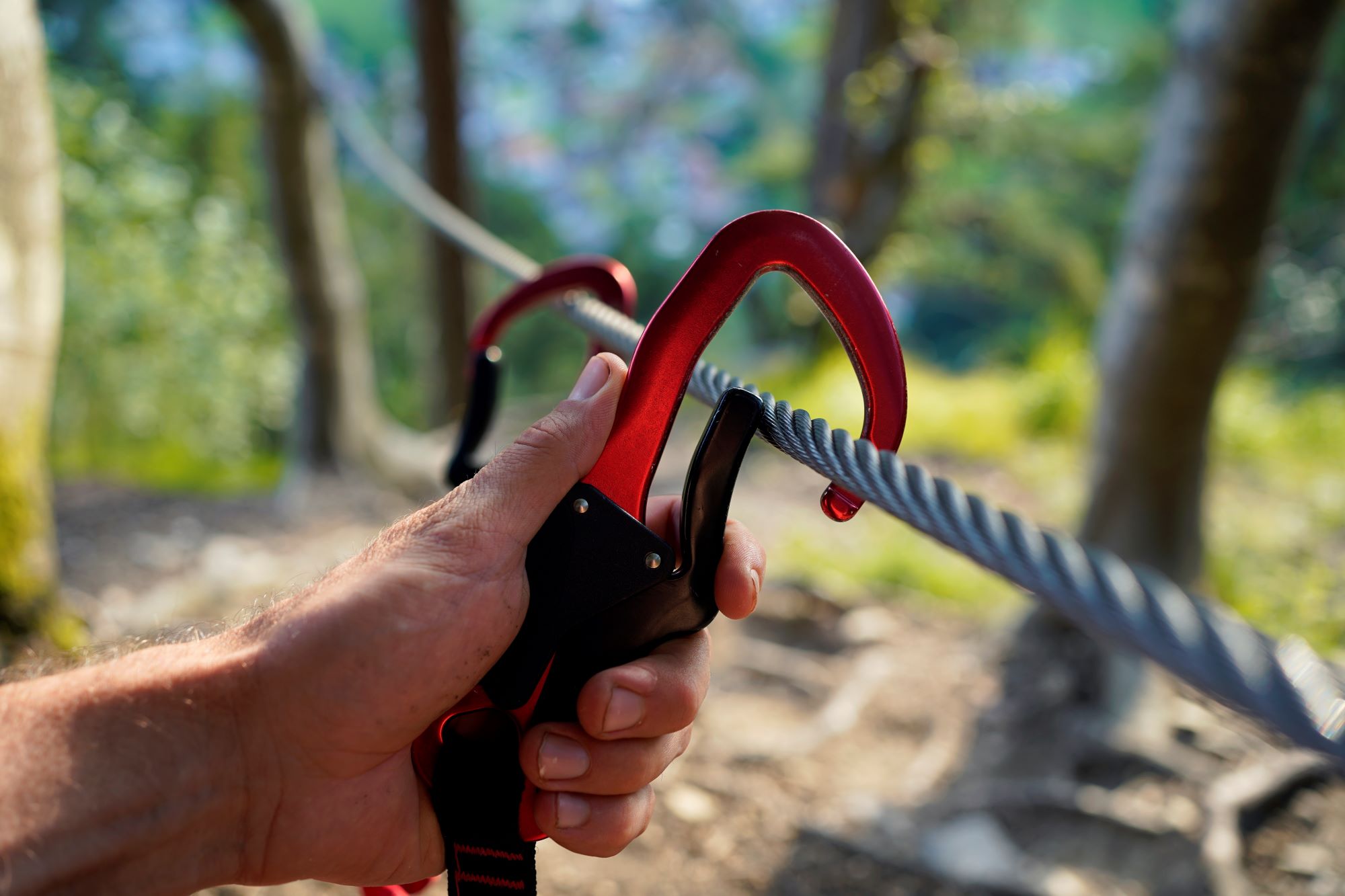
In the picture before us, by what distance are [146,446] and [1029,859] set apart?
32.1ft

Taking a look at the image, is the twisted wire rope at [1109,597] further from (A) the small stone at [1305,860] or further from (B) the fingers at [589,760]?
(A) the small stone at [1305,860]

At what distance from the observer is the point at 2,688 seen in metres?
0.68

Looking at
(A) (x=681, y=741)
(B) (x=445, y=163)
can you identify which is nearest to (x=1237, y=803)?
(A) (x=681, y=741)

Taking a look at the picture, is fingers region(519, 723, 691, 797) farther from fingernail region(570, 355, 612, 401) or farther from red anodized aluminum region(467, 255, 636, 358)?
red anodized aluminum region(467, 255, 636, 358)

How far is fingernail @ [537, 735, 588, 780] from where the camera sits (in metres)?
0.75

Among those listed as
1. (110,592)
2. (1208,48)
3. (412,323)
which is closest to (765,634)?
(1208,48)

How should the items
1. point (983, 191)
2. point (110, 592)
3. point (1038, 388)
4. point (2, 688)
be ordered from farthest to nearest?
1. point (983, 191)
2. point (1038, 388)
3. point (110, 592)
4. point (2, 688)

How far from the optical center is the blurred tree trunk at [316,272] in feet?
12.3

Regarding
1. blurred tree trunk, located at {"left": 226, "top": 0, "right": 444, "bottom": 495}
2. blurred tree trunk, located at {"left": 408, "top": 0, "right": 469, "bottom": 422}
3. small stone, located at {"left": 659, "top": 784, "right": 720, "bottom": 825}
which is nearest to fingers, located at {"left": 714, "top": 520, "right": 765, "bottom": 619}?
small stone, located at {"left": 659, "top": 784, "right": 720, "bottom": 825}

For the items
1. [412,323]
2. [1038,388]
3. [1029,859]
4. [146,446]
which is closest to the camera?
[1029,859]

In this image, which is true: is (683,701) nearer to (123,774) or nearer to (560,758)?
(560,758)

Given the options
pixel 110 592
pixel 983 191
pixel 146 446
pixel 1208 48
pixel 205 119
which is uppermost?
pixel 983 191

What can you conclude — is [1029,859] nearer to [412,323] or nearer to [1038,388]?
[1038,388]

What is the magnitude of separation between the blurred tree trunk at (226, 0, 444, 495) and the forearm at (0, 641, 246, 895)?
3597 mm
